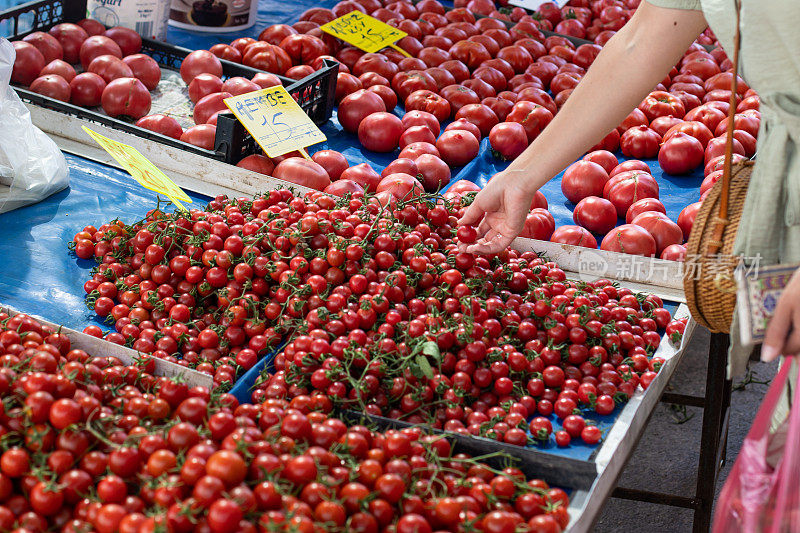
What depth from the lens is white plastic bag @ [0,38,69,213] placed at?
2236 millimetres

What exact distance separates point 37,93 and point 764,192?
2414 millimetres

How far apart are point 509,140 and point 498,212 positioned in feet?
3.60

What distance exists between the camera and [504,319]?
175 centimetres

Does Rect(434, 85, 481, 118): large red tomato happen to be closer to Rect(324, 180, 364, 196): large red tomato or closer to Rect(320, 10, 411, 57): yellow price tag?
Rect(320, 10, 411, 57): yellow price tag

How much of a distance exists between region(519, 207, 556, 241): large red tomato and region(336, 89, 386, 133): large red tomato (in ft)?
2.97

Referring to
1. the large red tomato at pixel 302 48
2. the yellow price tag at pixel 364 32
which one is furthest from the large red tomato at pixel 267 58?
the yellow price tag at pixel 364 32

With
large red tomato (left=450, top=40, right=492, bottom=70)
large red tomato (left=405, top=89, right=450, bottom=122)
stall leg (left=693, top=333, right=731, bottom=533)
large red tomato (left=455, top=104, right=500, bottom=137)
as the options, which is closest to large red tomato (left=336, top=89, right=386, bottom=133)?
large red tomato (left=405, top=89, right=450, bottom=122)

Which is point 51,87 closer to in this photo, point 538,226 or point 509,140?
point 509,140

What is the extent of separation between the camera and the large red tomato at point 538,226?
7.79ft

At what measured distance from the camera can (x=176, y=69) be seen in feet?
11.0

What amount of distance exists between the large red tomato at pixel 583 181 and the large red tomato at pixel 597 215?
0.47 ft

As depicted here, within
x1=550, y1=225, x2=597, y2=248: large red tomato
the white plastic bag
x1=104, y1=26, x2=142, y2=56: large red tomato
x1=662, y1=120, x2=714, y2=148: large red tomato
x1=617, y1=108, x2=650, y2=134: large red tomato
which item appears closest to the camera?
the white plastic bag

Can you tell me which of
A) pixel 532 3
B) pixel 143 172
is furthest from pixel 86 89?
pixel 532 3

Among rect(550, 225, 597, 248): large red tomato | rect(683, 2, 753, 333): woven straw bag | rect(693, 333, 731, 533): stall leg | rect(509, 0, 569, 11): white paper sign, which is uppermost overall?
rect(683, 2, 753, 333): woven straw bag
